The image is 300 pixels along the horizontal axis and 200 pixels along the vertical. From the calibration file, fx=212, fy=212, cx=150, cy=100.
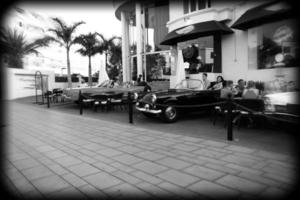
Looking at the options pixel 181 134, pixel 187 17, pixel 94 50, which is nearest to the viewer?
pixel 181 134

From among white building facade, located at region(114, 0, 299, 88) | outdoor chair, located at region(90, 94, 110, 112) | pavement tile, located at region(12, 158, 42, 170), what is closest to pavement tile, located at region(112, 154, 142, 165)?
pavement tile, located at region(12, 158, 42, 170)

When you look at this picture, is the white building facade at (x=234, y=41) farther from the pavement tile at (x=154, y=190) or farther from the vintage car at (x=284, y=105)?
the pavement tile at (x=154, y=190)

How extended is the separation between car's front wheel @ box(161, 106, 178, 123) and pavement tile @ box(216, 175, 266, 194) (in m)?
3.98

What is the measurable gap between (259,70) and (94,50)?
56.8 feet

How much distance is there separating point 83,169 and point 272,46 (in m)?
8.26

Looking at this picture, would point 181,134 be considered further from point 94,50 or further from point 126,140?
point 94,50

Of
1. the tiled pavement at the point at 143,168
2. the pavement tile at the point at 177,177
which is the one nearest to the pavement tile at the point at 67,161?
the tiled pavement at the point at 143,168

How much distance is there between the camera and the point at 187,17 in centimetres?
1120

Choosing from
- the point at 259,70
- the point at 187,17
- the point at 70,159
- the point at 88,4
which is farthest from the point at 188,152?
the point at 187,17

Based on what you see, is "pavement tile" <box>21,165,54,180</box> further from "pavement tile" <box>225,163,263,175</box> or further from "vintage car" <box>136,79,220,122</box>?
"vintage car" <box>136,79,220,122</box>

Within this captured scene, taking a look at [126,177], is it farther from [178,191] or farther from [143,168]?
[178,191]

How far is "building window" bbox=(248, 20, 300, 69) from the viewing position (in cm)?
738

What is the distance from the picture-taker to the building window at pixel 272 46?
290 inches

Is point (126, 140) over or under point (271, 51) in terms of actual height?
under
